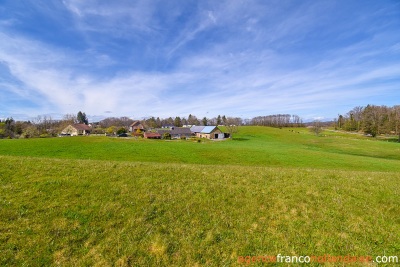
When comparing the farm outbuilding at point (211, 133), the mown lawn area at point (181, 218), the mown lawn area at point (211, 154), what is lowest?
the mown lawn area at point (211, 154)

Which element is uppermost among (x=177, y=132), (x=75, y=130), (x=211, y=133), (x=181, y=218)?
(x=75, y=130)

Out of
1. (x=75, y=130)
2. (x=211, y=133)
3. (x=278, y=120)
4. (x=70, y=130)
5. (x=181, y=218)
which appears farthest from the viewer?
(x=278, y=120)

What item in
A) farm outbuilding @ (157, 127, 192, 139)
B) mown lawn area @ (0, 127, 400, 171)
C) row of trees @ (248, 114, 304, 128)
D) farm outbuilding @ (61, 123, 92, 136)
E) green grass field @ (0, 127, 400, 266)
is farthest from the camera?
row of trees @ (248, 114, 304, 128)

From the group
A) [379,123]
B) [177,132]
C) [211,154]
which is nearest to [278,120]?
[379,123]

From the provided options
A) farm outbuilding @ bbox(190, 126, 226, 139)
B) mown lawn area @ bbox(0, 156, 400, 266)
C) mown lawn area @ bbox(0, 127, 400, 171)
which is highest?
farm outbuilding @ bbox(190, 126, 226, 139)

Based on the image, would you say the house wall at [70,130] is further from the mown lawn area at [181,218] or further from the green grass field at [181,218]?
the mown lawn area at [181,218]

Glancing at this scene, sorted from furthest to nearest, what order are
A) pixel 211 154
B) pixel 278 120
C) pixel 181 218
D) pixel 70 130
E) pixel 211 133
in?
pixel 278 120, pixel 70 130, pixel 211 133, pixel 211 154, pixel 181 218

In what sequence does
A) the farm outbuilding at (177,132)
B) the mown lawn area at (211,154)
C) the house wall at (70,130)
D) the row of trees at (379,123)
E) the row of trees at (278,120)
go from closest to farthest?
the mown lawn area at (211,154) < the row of trees at (379,123) < the farm outbuilding at (177,132) < the house wall at (70,130) < the row of trees at (278,120)

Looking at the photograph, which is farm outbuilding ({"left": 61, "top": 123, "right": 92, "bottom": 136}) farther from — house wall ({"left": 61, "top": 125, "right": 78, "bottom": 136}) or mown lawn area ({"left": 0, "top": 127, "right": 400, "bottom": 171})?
mown lawn area ({"left": 0, "top": 127, "right": 400, "bottom": 171})

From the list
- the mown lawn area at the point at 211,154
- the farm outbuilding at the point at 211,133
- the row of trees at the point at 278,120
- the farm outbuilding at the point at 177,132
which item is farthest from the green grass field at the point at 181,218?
the row of trees at the point at 278,120

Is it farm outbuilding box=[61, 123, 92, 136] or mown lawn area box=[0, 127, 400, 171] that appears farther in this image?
farm outbuilding box=[61, 123, 92, 136]

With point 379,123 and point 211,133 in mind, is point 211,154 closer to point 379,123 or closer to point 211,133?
point 211,133

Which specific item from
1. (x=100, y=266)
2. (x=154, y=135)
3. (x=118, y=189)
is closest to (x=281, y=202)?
(x=100, y=266)

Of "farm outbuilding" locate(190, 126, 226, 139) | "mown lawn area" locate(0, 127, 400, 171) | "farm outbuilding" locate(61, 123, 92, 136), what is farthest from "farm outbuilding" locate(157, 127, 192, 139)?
"farm outbuilding" locate(61, 123, 92, 136)
